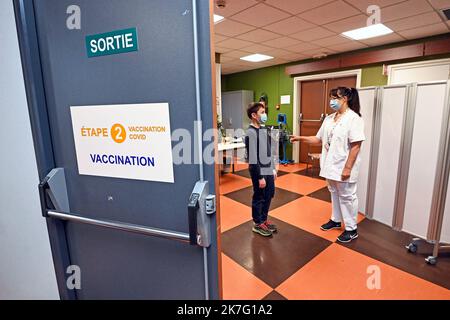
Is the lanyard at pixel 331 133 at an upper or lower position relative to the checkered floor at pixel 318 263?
upper

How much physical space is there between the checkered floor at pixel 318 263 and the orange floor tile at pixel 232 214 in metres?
0.01

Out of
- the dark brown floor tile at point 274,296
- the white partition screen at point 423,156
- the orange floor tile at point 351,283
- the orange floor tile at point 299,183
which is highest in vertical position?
the white partition screen at point 423,156

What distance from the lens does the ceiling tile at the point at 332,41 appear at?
4000 millimetres

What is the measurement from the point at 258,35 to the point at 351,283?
352cm

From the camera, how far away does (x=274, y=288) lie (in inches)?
73.9

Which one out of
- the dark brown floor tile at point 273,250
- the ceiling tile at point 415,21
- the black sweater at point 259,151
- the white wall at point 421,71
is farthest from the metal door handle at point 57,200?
the white wall at point 421,71

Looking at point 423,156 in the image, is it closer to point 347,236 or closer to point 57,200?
point 347,236

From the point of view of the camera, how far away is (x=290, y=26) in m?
3.37

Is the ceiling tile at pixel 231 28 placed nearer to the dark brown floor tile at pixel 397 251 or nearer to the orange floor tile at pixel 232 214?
the orange floor tile at pixel 232 214

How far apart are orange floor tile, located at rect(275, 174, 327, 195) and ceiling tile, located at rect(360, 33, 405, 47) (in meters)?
2.62

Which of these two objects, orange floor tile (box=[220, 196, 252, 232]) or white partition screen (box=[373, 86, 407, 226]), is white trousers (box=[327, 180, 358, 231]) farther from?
orange floor tile (box=[220, 196, 252, 232])

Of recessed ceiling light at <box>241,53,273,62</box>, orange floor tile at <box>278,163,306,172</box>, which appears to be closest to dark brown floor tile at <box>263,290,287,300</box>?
orange floor tile at <box>278,163,306,172</box>
